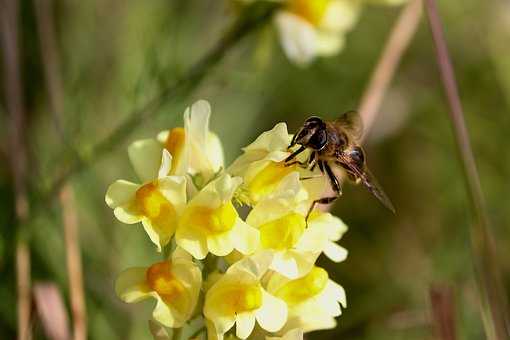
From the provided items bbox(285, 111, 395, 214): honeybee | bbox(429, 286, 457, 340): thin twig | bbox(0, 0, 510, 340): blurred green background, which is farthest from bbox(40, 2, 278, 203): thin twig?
bbox(429, 286, 457, 340): thin twig

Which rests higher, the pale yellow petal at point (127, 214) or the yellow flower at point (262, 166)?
the yellow flower at point (262, 166)

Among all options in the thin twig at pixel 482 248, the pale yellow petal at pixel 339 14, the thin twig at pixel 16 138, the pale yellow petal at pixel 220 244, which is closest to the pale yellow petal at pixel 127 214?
the pale yellow petal at pixel 220 244

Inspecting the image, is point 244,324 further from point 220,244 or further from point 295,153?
point 295,153

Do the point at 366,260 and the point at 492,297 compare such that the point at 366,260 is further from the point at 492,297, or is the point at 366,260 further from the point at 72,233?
the point at 492,297

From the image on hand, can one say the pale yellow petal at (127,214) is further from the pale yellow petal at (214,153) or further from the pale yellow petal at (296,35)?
the pale yellow petal at (296,35)

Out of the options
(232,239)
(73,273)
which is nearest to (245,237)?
(232,239)
